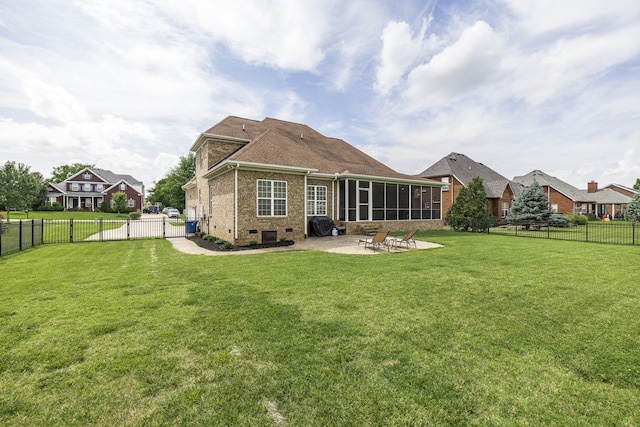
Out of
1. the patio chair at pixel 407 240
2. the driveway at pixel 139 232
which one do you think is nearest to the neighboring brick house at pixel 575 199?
the patio chair at pixel 407 240

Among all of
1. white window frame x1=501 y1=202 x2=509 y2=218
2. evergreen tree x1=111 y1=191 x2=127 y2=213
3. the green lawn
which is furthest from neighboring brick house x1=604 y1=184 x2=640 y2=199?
evergreen tree x1=111 y1=191 x2=127 y2=213

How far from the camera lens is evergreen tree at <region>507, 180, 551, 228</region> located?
26.7m

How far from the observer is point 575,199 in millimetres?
40156

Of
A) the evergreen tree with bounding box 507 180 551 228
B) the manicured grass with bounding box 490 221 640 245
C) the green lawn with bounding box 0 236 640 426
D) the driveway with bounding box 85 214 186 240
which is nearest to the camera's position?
the green lawn with bounding box 0 236 640 426

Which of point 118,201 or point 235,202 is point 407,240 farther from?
point 118,201

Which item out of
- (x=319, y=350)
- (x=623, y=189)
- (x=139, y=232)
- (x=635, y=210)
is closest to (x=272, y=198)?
(x=319, y=350)

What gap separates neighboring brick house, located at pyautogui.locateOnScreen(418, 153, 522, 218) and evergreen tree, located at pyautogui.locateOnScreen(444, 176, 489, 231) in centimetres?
1068

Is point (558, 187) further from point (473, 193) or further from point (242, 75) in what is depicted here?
point (242, 75)

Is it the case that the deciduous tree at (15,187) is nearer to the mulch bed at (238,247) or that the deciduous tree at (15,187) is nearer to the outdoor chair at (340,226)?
the mulch bed at (238,247)

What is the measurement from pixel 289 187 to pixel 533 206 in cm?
2549

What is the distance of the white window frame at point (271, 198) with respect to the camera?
535 inches

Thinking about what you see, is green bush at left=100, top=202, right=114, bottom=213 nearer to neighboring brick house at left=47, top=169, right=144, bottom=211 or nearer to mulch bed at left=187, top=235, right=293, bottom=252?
neighboring brick house at left=47, top=169, right=144, bottom=211

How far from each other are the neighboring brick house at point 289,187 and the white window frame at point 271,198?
0.05 meters

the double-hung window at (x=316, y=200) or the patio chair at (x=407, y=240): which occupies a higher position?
the double-hung window at (x=316, y=200)
